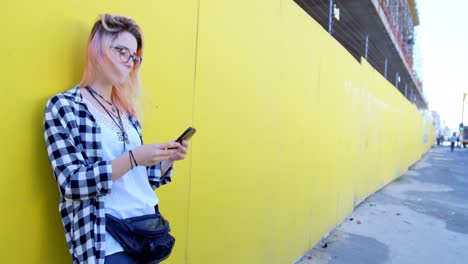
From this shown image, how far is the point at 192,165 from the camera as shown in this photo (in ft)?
7.75

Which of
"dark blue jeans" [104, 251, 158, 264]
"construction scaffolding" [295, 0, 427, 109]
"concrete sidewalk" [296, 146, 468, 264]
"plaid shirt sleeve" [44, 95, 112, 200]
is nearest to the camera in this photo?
"plaid shirt sleeve" [44, 95, 112, 200]

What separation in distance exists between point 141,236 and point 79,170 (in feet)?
1.23

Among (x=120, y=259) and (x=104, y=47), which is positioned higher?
(x=104, y=47)

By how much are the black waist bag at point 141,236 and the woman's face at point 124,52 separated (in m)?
0.59

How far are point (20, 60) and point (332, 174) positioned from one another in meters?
4.57

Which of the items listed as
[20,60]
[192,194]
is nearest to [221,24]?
[192,194]

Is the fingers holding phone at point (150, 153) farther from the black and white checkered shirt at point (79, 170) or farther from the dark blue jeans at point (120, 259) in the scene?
the dark blue jeans at point (120, 259)

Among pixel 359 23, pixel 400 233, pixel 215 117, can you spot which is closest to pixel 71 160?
pixel 215 117

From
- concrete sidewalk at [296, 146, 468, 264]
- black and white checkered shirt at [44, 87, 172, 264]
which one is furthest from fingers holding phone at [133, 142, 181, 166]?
concrete sidewalk at [296, 146, 468, 264]

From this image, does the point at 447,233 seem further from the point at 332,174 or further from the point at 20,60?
the point at 20,60

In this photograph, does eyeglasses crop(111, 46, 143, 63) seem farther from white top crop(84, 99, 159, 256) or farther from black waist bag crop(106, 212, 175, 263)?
black waist bag crop(106, 212, 175, 263)

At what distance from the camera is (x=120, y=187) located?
4.69ft

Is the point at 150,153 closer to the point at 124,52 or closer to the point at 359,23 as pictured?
the point at 124,52

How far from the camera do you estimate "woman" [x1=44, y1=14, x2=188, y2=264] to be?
1.25m
